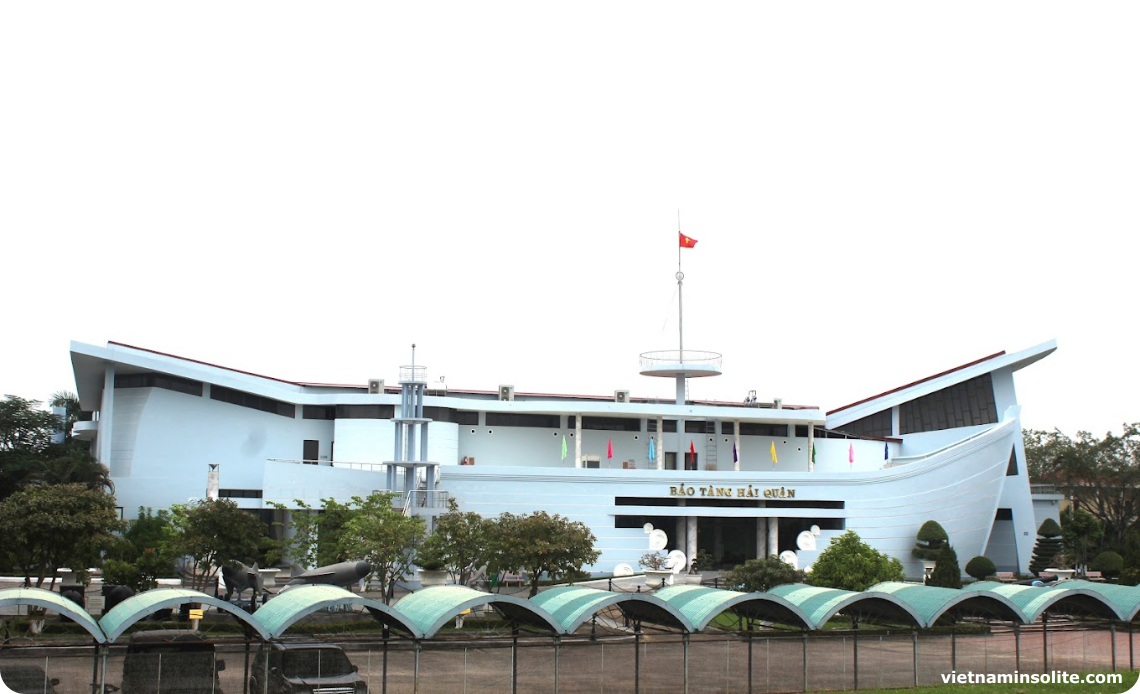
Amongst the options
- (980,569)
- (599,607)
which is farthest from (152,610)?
(980,569)

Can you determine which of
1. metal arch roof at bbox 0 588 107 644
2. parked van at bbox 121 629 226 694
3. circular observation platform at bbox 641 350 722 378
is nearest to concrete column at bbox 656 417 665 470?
circular observation platform at bbox 641 350 722 378

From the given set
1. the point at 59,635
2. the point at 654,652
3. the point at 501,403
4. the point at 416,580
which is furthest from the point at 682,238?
the point at 59,635

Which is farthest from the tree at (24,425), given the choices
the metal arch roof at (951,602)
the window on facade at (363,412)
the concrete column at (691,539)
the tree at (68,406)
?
the metal arch roof at (951,602)

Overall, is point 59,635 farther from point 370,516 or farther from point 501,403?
point 501,403

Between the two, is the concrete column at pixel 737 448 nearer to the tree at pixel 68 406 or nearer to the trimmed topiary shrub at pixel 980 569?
the trimmed topiary shrub at pixel 980 569

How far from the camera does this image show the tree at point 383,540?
3781 cm

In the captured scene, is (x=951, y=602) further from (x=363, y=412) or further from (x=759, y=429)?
(x=363, y=412)

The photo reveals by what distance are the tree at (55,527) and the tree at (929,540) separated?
3655 centimetres

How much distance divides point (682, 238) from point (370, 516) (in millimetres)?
22275

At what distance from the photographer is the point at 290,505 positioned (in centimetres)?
4759

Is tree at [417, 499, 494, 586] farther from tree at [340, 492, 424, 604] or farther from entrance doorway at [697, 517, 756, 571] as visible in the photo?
entrance doorway at [697, 517, 756, 571]

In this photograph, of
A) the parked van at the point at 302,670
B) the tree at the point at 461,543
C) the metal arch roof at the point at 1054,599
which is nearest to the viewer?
the parked van at the point at 302,670

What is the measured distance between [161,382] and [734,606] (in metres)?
34.1

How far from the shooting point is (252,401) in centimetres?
5316
